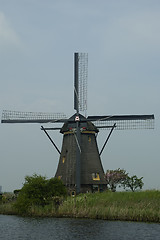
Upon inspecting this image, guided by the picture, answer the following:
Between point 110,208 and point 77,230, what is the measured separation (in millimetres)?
5581

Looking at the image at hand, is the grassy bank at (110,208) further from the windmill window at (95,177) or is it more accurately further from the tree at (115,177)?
the tree at (115,177)

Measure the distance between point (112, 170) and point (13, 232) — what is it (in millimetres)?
32645

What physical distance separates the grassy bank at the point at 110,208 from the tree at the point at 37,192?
783 mm

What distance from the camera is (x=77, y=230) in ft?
74.2

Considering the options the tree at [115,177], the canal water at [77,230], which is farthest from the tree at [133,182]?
the canal water at [77,230]

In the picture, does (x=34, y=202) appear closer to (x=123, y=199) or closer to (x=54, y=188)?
(x=54, y=188)

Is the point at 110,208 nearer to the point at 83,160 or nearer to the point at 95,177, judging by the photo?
the point at 95,177

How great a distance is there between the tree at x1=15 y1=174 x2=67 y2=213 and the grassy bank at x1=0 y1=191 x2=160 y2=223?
2.57ft

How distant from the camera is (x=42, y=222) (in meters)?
26.7

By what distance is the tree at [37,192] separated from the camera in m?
32.5

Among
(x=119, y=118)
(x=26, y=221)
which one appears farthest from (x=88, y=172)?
(x=26, y=221)

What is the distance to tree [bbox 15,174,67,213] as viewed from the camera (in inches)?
1278

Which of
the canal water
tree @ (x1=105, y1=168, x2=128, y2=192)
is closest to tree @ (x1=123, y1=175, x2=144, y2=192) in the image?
tree @ (x1=105, y1=168, x2=128, y2=192)

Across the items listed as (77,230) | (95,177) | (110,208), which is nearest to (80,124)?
(95,177)
